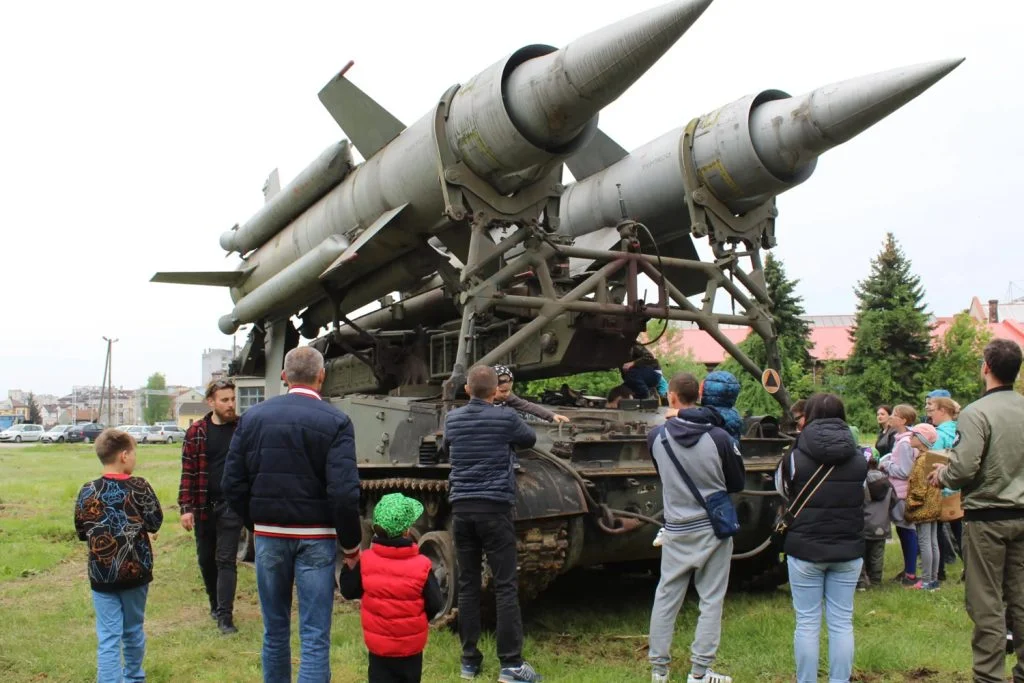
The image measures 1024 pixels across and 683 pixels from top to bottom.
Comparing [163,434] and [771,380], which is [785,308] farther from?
[163,434]

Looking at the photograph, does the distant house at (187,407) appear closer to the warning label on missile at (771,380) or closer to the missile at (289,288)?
the missile at (289,288)

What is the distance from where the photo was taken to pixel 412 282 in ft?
27.1

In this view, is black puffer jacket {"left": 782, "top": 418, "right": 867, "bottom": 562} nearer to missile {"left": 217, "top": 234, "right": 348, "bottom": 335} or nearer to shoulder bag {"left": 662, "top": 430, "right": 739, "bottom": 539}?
shoulder bag {"left": 662, "top": 430, "right": 739, "bottom": 539}

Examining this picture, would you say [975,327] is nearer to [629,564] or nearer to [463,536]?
[629,564]

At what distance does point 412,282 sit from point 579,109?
2.53 metres

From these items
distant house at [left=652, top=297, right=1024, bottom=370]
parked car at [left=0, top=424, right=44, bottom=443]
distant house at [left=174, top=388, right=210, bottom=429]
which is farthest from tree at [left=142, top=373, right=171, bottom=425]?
distant house at [left=652, top=297, right=1024, bottom=370]

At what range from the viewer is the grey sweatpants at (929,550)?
6.28 metres

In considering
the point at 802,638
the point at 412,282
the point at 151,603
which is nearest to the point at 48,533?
the point at 151,603

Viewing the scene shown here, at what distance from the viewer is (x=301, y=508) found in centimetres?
348

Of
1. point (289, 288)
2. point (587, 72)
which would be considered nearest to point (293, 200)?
point (289, 288)

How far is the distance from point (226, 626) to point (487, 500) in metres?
2.07

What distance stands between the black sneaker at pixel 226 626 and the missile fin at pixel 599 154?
4832 millimetres

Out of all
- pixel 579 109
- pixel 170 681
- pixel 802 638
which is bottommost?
pixel 170 681

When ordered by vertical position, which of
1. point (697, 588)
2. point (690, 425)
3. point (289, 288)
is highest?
point (289, 288)
